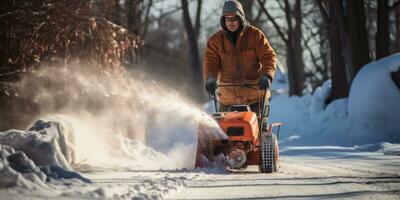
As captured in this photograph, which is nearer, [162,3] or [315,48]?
[162,3]

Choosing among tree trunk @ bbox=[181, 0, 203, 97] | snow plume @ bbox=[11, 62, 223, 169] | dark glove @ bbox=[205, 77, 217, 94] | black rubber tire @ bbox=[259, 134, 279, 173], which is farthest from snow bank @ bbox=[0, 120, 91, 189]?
tree trunk @ bbox=[181, 0, 203, 97]

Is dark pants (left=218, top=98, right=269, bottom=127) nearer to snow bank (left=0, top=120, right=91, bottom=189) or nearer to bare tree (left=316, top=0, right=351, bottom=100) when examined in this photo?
snow bank (left=0, top=120, right=91, bottom=189)

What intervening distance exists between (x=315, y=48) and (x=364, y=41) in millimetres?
31951

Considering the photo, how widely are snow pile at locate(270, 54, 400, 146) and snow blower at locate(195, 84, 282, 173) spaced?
789 cm

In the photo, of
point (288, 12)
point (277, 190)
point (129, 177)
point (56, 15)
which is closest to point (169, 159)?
point (56, 15)

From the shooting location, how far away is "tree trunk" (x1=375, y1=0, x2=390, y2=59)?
22406 mm

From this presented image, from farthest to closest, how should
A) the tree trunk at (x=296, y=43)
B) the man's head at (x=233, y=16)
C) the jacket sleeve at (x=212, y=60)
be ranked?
the tree trunk at (x=296, y=43)
the jacket sleeve at (x=212, y=60)
the man's head at (x=233, y=16)

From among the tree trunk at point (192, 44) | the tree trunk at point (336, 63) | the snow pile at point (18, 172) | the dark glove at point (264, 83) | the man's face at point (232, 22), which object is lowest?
the snow pile at point (18, 172)

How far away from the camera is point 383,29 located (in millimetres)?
22516

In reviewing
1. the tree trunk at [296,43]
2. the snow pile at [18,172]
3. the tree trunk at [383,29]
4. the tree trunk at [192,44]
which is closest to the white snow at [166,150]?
the snow pile at [18,172]

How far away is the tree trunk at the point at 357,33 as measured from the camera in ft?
69.0

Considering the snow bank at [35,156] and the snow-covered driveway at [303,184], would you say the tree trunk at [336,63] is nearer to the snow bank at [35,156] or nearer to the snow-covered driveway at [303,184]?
the snow-covered driveway at [303,184]

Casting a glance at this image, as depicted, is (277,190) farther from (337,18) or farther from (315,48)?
(315,48)

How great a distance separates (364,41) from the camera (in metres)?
21.3
